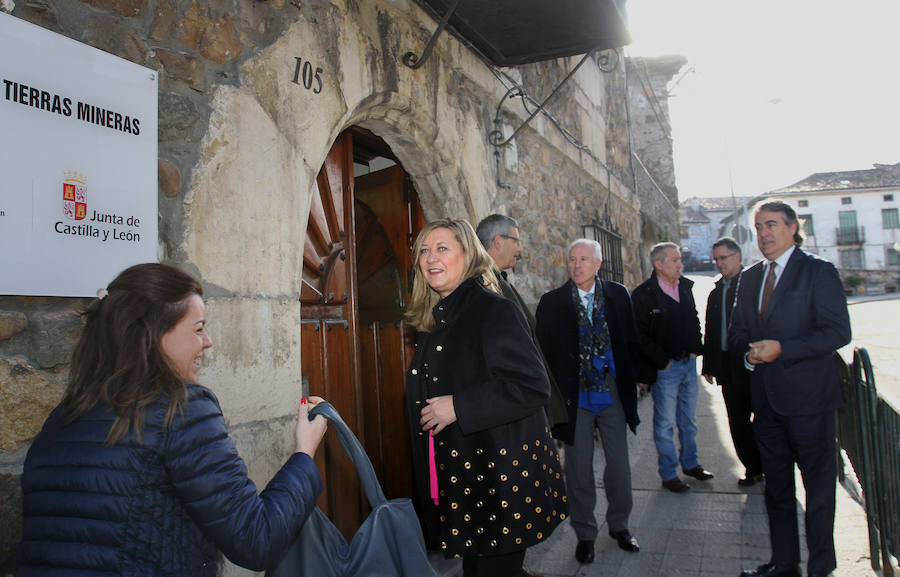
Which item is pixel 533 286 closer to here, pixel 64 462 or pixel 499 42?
pixel 499 42

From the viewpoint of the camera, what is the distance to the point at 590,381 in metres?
3.35

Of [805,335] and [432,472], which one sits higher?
[805,335]

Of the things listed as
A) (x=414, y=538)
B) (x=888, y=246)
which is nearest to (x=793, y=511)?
(x=414, y=538)

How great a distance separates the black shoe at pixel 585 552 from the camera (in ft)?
10.4

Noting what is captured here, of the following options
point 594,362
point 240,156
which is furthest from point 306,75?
point 594,362

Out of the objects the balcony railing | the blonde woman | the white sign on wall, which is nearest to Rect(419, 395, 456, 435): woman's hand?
the blonde woman

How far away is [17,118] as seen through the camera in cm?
152

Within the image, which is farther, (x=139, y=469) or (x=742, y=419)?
(x=742, y=419)

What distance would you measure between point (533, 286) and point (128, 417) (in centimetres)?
396

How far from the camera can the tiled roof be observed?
4281 cm

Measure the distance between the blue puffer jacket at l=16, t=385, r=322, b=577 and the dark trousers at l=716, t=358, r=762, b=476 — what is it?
3.81 metres

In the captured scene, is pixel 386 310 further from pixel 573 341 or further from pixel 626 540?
pixel 626 540

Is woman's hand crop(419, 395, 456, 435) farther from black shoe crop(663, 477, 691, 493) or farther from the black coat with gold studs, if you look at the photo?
black shoe crop(663, 477, 691, 493)

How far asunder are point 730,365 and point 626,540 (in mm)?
1624
